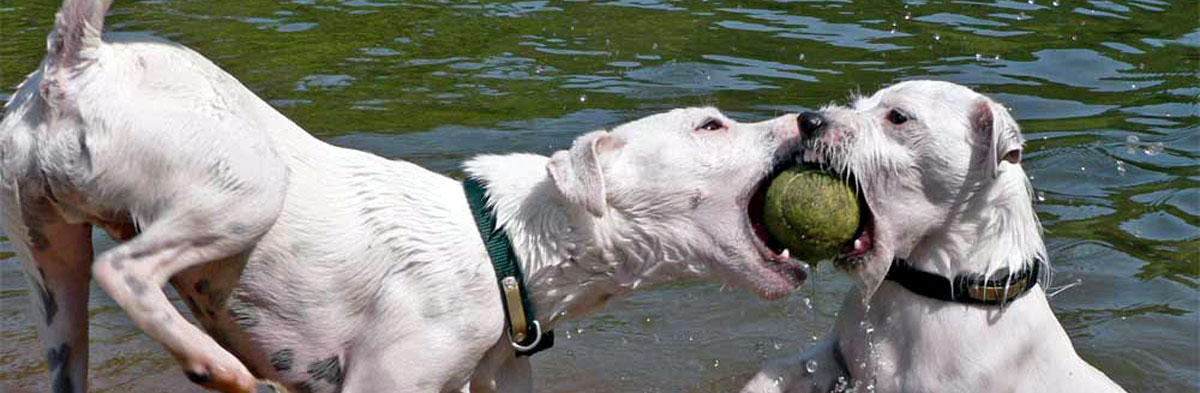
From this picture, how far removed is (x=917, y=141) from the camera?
6.54 meters

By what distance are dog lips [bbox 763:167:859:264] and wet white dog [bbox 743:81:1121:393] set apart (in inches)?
3.7

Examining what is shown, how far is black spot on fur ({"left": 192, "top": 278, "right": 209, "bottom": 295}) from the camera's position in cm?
605

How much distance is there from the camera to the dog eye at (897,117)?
21.6 ft

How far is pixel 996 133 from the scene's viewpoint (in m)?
6.35

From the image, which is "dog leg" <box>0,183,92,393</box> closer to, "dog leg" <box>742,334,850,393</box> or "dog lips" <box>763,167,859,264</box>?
"dog lips" <box>763,167,859,264</box>

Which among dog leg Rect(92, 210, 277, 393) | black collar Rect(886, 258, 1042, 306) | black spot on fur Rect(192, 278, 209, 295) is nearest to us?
dog leg Rect(92, 210, 277, 393)

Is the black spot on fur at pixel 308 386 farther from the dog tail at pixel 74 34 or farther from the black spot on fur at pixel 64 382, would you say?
the dog tail at pixel 74 34

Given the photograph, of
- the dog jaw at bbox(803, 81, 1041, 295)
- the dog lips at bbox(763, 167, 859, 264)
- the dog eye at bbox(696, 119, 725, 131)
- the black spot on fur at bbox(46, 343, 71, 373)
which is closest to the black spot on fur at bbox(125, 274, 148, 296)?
the black spot on fur at bbox(46, 343, 71, 373)

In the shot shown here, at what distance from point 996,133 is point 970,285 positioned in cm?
71

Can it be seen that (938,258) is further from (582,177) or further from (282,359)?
(282,359)

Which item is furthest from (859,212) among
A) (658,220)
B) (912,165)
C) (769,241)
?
(658,220)

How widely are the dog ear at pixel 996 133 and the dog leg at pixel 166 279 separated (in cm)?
303

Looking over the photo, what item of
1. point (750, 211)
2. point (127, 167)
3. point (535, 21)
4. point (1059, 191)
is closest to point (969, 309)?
point (750, 211)

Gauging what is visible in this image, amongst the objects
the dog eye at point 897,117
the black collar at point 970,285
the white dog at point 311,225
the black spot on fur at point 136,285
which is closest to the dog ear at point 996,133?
the dog eye at point 897,117
